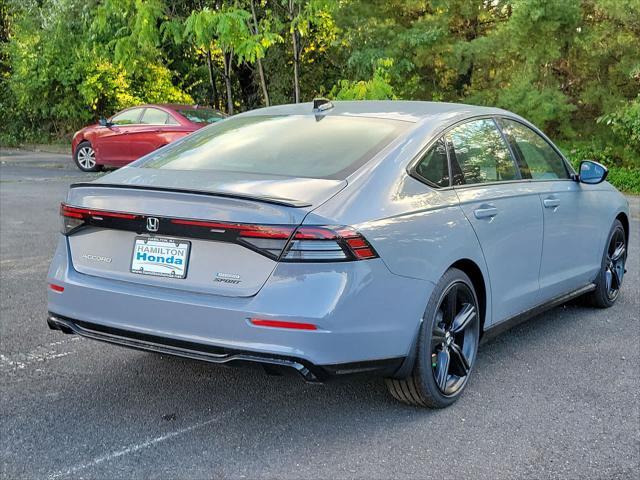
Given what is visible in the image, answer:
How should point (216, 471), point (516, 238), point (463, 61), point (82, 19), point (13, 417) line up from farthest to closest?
point (82, 19) < point (463, 61) < point (516, 238) < point (13, 417) < point (216, 471)

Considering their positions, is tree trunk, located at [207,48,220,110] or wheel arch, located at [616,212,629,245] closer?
wheel arch, located at [616,212,629,245]

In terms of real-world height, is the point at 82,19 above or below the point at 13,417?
above

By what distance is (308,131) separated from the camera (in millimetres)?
4410

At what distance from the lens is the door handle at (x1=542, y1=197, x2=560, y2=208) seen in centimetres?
508

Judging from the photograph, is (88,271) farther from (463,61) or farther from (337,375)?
(463,61)

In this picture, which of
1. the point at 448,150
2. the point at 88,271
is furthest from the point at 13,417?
the point at 448,150

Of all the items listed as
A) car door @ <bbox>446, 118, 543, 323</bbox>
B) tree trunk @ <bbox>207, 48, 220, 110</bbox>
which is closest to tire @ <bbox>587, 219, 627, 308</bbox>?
car door @ <bbox>446, 118, 543, 323</bbox>

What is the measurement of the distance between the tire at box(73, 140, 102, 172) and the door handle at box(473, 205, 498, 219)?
1554 cm

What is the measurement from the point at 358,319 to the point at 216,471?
88 cm

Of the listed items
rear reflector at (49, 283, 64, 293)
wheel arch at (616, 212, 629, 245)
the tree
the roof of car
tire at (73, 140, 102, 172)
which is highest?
the tree

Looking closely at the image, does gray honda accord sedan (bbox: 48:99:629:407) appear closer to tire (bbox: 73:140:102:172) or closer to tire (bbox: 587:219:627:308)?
tire (bbox: 587:219:627:308)

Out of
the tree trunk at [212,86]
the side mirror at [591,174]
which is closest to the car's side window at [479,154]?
the side mirror at [591,174]

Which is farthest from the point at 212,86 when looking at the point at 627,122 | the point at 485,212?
the point at 485,212

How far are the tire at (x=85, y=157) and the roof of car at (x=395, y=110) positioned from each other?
47.6 ft
